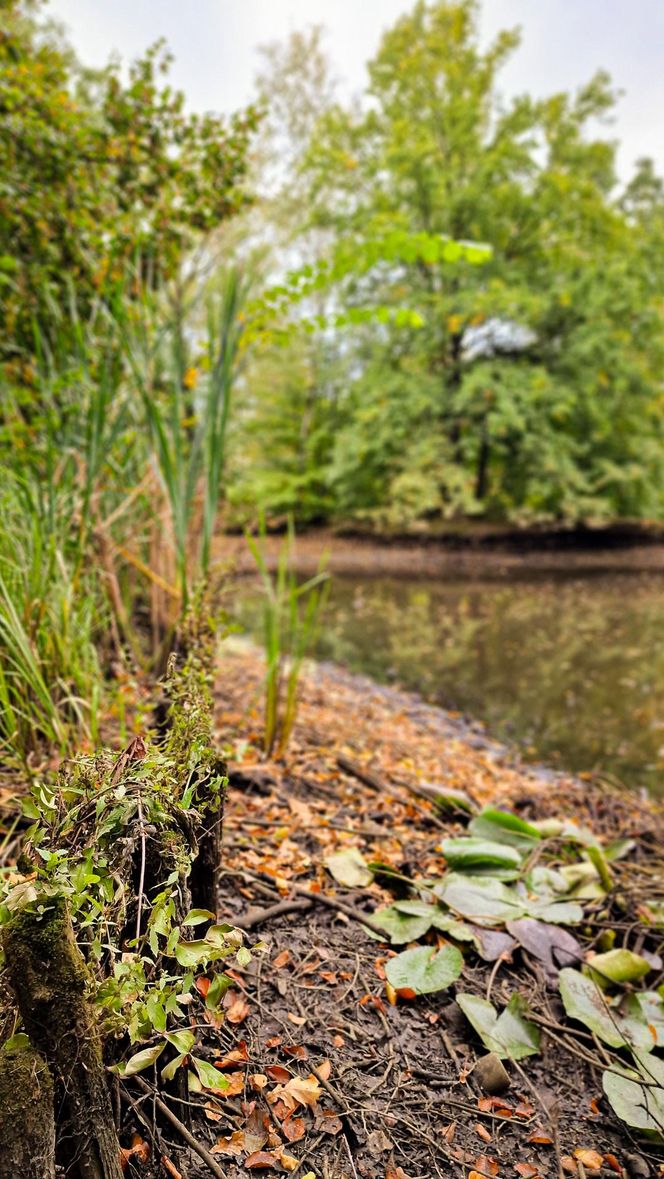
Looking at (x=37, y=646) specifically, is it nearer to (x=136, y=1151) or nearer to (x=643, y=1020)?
(x=136, y=1151)

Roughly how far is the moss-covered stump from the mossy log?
2cm

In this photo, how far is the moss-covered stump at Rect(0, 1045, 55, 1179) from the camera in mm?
458

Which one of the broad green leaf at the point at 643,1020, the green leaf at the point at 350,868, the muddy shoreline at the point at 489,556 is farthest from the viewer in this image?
the muddy shoreline at the point at 489,556

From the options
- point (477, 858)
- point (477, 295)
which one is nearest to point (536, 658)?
point (477, 858)

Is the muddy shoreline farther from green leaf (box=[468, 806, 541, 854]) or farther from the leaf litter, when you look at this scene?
the leaf litter

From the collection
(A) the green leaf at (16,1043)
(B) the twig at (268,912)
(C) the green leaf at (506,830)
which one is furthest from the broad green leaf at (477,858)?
(A) the green leaf at (16,1043)

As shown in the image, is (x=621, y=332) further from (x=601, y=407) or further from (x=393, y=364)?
(x=393, y=364)

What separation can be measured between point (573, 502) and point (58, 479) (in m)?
10.5

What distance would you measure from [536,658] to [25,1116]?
14.8 feet

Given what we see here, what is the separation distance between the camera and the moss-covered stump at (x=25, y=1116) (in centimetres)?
46

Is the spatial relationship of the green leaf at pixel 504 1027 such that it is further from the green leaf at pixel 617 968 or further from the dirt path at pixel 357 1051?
the green leaf at pixel 617 968

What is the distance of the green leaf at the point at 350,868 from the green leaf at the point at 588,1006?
15.6 inches

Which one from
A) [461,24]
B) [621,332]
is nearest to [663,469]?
[621,332]

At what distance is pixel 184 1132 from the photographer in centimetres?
62
